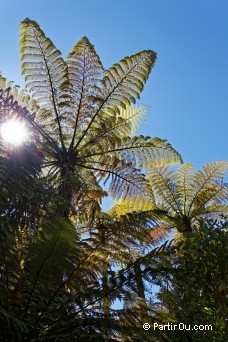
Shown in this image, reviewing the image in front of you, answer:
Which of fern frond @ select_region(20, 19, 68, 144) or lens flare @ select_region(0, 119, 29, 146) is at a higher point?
fern frond @ select_region(20, 19, 68, 144)

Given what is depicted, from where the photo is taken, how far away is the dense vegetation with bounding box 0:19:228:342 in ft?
10.8

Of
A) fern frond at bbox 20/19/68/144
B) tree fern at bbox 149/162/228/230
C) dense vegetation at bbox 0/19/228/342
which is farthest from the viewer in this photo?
tree fern at bbox 149/162/228/230

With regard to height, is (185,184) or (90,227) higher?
(185,184)

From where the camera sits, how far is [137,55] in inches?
282

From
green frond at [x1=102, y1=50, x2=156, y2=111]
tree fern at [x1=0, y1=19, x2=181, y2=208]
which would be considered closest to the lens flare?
tree fern at [x1=0, y1=19, x2=181, y2=208]

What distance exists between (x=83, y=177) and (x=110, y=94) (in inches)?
62.5

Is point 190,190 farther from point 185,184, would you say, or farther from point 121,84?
point 121,84

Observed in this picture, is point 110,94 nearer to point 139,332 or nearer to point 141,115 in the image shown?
point 141,115

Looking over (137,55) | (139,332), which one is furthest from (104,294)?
(137,55)

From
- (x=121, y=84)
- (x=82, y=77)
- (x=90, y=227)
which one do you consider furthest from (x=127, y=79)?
(x=90, y=227)

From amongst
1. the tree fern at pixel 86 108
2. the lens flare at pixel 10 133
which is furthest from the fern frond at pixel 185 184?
the lens flare at pixel 10 133

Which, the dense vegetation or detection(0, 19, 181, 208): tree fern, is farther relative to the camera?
detection(0, 19, 181, 208): tree fern

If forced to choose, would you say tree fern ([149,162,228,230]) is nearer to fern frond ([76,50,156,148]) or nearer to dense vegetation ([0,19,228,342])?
dense vegetation ([0,19,228,342])

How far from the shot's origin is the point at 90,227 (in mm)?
5785
